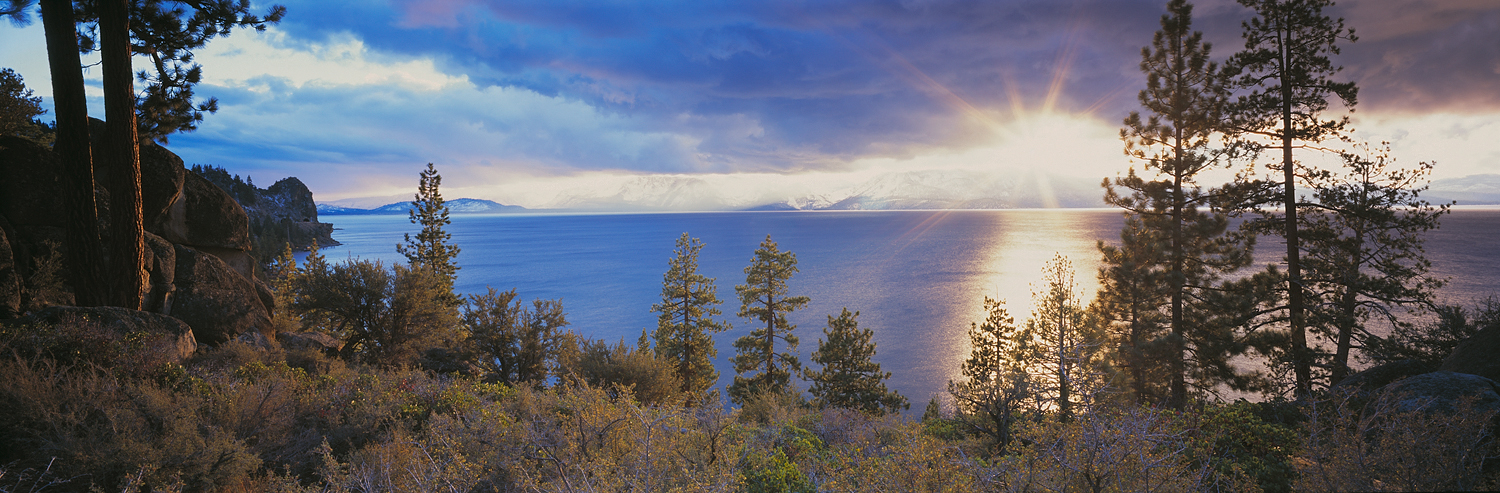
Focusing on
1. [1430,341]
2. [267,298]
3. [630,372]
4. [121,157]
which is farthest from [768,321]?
[121,157]

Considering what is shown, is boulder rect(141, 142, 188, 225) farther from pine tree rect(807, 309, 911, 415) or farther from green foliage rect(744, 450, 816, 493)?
pine tree rect(807, 309, 911, 415)

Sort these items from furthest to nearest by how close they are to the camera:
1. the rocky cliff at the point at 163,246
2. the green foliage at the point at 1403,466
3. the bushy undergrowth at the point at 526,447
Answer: the rocky cliff at the point at 163,246 → the bushy undergrowth at the point at 526,447 → the green foliage at the point at 1403,466

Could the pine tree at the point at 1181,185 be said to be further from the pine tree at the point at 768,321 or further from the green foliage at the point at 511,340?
the green foliage at the point at 511,340

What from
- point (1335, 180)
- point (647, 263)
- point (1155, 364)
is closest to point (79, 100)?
point (1155, 364)

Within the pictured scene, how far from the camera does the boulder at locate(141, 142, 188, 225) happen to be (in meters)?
12.6

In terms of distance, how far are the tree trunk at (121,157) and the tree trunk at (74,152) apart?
269 mm

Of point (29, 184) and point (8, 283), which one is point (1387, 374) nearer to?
point (8, 283)

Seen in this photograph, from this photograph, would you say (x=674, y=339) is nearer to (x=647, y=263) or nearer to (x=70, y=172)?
(x=70, y=172)

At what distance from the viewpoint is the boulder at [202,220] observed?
13.1 metres

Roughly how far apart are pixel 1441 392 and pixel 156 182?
2474 cm

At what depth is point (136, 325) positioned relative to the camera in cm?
903

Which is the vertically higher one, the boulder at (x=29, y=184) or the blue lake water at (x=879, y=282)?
the boulder at (x=29, y=184)

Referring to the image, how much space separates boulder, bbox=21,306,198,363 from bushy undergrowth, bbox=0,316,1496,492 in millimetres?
496

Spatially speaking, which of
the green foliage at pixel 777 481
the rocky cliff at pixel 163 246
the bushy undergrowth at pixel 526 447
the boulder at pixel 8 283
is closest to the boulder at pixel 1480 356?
the bushy undergrowth at pixel 526 447
